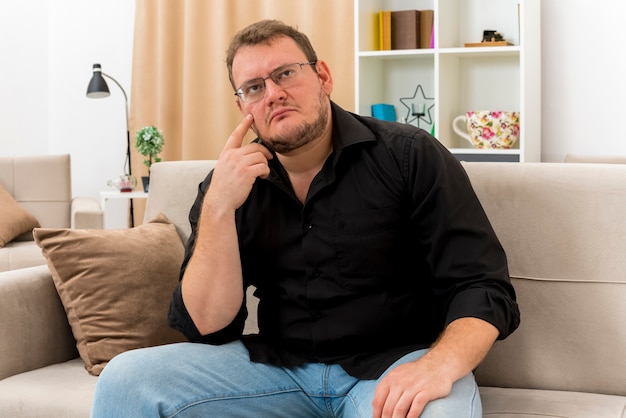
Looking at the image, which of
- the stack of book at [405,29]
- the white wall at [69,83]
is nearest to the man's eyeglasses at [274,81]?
the stack of book at [405,29]

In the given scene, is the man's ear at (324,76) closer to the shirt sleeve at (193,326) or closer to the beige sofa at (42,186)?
the shirt sleeve at (193,326)

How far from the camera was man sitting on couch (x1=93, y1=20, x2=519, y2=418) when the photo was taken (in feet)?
5.04

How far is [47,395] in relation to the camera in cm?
180

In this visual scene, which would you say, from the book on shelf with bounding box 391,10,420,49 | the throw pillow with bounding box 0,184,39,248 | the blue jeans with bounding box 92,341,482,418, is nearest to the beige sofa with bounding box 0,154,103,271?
the throw pillow with bounding box 0,184,39,248

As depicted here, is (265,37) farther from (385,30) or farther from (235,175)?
(385,30)

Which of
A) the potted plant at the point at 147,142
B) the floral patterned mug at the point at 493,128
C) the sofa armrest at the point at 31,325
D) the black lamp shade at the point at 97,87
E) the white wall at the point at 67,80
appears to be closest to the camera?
the sofa armrest at the point at 31,325

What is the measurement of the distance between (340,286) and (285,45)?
0.49 meters

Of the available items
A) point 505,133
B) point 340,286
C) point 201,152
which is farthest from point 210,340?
point 201,152

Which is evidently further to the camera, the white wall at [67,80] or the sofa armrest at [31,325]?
the white wall at [67,80]

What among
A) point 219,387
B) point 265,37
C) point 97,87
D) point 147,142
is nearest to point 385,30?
point 147,142

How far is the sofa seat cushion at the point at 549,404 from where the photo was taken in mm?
1579

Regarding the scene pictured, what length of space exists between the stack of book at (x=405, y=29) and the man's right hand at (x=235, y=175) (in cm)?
196

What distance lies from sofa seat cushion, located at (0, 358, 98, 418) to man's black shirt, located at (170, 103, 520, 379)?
277mm

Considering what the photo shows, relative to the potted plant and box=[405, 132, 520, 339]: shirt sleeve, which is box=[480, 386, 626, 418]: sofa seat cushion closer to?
box=[405, 132, 520, 339]: shirt sleeve
